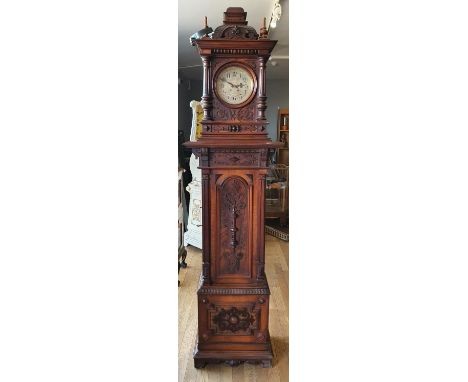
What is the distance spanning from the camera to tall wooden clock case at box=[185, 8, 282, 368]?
1.58m

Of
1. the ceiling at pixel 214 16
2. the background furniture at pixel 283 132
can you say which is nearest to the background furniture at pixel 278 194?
the background furniture at pixel 283 132

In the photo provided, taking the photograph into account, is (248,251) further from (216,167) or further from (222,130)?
(222,130)

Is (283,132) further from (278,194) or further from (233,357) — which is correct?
(233,357)

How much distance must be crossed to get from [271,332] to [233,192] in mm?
838

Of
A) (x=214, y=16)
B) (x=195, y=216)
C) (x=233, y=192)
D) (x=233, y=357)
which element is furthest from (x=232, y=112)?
(x=195, y=216)

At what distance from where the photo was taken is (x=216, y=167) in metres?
1.63

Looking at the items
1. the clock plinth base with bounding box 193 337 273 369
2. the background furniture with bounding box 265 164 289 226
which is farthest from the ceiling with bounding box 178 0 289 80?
the clock plinth base with bounding box 193 337 273 369

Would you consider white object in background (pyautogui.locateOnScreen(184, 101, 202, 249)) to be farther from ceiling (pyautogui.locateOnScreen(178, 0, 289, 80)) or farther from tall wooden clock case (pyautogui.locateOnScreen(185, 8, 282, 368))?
tall wooden clock case (pyautogui.locateOnScreen(185, 8, 282, 368))

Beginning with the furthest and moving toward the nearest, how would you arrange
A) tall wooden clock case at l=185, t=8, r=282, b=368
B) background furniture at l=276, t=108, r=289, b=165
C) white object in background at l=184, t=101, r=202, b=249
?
background furniture at l=276, t=108, r=289, b=165
white object in background at l=184, t=101, r=202, b=249
tall wooden clock case at l=185, t=8, r=282, b=368

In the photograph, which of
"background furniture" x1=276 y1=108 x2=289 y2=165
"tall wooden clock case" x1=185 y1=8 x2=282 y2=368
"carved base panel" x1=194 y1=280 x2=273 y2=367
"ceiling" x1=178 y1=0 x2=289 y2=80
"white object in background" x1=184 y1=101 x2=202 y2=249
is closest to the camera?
"tall wooden clock case" x1=185 y1=8 x2=282 y2=368

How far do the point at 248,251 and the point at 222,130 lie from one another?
0.53 meters

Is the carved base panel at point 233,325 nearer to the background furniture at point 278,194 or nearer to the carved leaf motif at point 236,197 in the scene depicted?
the carved leaf motif at point 236,197

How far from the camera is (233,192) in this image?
65.3 inches
